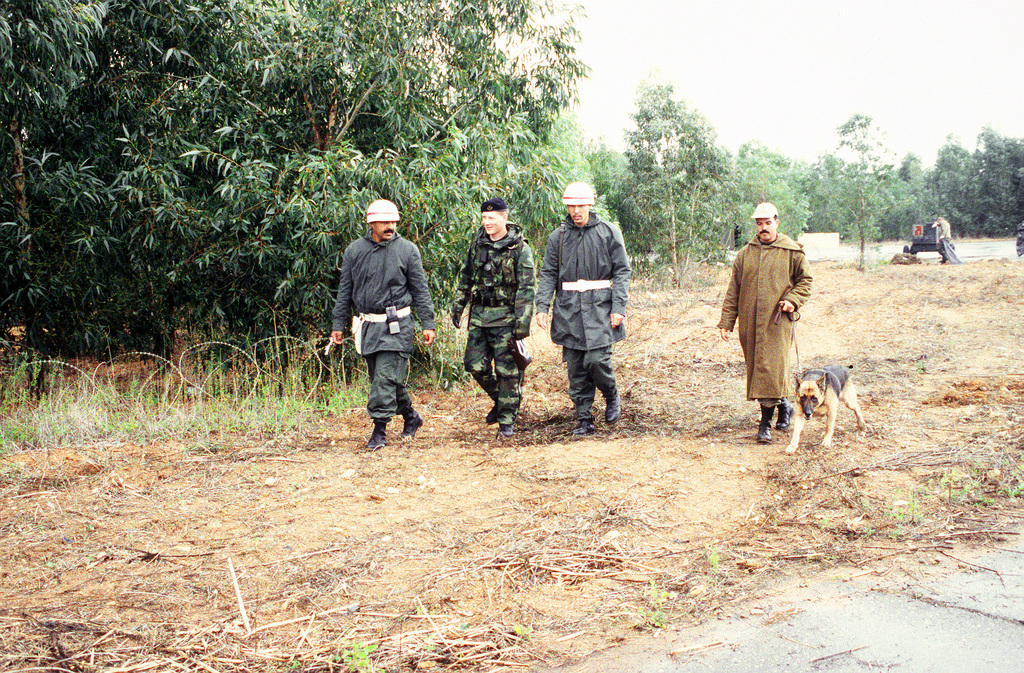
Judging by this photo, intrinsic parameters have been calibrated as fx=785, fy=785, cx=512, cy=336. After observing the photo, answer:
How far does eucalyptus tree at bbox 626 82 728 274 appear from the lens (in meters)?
22.1

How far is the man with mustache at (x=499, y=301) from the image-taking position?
6.62m

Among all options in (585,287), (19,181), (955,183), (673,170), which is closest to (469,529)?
(585,287)

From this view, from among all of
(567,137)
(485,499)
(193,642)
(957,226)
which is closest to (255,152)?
(485,499)

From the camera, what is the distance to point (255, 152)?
8164 mm

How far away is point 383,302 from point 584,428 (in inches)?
78.8

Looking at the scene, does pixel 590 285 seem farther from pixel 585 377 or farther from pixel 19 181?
pixel 19 181

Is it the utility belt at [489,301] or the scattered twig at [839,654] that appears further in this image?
the utility belt at [489,301]

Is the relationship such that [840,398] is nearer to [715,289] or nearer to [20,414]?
[20,414]

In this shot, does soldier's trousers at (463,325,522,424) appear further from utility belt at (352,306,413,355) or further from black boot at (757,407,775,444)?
black boot at (757,407,775,444)

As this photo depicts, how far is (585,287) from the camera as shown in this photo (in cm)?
651

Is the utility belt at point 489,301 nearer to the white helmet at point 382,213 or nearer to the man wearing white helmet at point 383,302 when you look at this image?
the man wearing white helmet at point 383,302

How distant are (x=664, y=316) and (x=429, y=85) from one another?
7.38 metres

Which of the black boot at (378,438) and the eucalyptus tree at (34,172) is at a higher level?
the eucalyptus tree at (34,172)

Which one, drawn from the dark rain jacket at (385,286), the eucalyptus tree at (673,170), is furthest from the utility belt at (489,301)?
the eucalyptus tree at (673,170)
